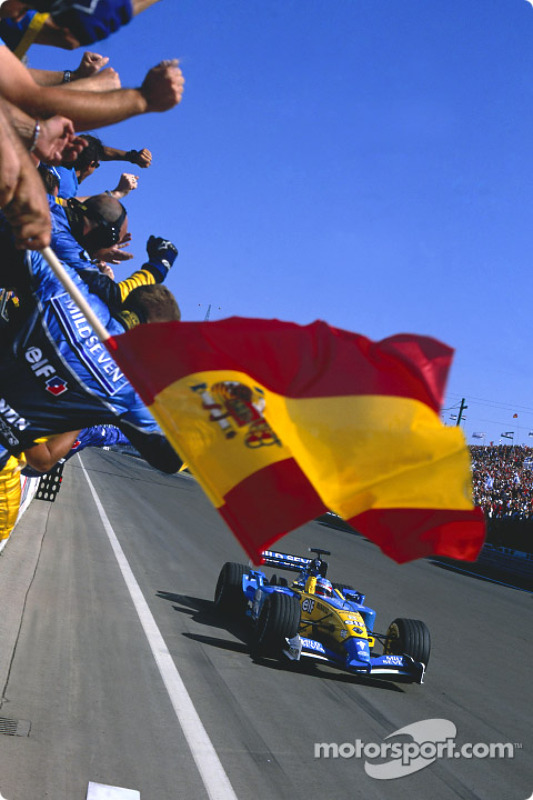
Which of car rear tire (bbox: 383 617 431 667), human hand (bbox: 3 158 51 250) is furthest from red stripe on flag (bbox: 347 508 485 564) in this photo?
car rear tire (bbox: 383 617 431 667)

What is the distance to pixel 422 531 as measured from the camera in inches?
116

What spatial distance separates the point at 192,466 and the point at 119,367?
390 millimetres

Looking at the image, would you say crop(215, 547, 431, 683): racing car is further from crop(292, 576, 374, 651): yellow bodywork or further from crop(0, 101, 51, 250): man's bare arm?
crop(0, 101, 51, 250): man's bare arm

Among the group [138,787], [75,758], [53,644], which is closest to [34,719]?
[75,758]

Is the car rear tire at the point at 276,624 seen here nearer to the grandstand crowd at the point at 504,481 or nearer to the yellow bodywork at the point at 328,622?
the yellow bodywork at the point at 328,622

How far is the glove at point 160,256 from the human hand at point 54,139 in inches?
47.6

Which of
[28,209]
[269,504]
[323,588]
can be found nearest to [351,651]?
[323,588]

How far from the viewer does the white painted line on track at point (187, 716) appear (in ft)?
15.9

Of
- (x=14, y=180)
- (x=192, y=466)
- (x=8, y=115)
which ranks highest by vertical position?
(x=8, y=115)

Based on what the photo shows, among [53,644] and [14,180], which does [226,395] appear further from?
[53,644]

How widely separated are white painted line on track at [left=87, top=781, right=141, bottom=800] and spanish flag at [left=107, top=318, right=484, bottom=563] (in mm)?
2147

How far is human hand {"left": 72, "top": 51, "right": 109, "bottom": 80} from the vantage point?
361cm

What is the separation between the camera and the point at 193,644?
829cm

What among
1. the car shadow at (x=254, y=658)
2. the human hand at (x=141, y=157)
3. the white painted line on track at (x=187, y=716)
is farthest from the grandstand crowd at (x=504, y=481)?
the human hand at (x=141, y=157)
